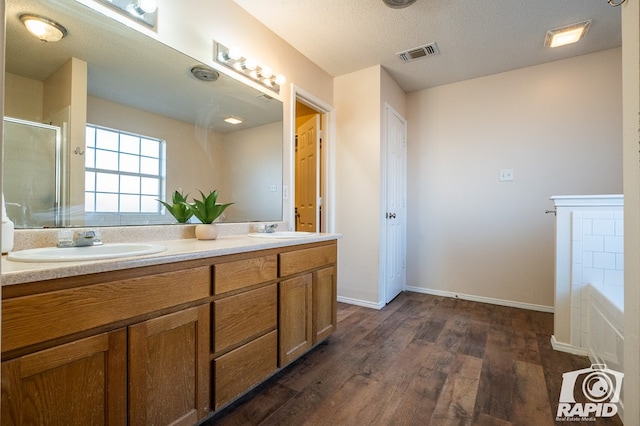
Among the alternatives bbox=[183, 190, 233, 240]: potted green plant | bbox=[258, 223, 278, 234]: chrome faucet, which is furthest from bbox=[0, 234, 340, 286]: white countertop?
bbox=[258, 223, 278, 234]: chrome faucet

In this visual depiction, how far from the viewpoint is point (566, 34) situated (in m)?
2.35

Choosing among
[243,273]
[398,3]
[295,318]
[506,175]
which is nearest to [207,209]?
[243,273]

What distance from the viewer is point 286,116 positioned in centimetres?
245

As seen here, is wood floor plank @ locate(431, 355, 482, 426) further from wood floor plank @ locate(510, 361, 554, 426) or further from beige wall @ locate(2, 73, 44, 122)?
beige wall @ locate(2, 73, 44, 122)

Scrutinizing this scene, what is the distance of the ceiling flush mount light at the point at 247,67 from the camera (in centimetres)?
192

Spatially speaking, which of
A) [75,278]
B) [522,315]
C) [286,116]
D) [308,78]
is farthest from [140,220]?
[522,315]

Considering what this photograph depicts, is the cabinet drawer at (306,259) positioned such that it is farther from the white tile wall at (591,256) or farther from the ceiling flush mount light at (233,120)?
the white tile wall at (591,256)

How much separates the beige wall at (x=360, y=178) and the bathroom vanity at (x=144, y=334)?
4.55 feet

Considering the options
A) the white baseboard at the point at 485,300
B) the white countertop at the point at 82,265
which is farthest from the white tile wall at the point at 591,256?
the white countertop at the point at 82,265

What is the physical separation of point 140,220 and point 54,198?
36 cm

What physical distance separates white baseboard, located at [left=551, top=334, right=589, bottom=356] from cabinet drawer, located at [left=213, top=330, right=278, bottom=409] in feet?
6.27

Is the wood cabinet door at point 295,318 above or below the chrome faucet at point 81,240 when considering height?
below

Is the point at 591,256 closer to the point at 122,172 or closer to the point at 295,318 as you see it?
the point at 295,318

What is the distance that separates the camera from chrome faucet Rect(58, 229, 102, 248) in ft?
4.01
